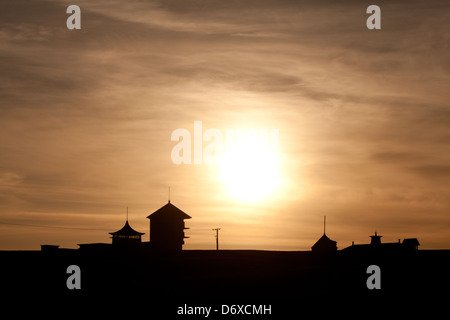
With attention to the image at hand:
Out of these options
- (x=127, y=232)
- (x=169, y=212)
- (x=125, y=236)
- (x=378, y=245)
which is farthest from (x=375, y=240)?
(x=125, y=236)

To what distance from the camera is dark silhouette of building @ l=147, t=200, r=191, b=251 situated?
84.9 m

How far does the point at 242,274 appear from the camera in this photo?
6172 cm

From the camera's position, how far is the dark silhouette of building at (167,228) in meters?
84.9

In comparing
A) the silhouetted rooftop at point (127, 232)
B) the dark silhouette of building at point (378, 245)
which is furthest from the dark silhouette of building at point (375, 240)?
the silhouetted rooftop at point (127, 232)

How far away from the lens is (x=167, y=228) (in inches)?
3364

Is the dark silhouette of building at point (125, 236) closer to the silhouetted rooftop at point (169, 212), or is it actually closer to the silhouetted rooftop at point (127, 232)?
the silhouetted rooftop at point (127, 232)

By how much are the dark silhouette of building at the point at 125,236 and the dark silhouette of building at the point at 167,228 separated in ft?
14.6

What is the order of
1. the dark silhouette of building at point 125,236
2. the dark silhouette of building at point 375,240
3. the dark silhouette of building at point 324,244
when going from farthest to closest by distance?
the dark silhouette of building at point 324,244, the dark silhouette of building at point 375,240, the dark silhouette of building at point 125,236

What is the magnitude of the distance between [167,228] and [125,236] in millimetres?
6865

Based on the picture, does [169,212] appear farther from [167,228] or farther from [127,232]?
[127,232]
